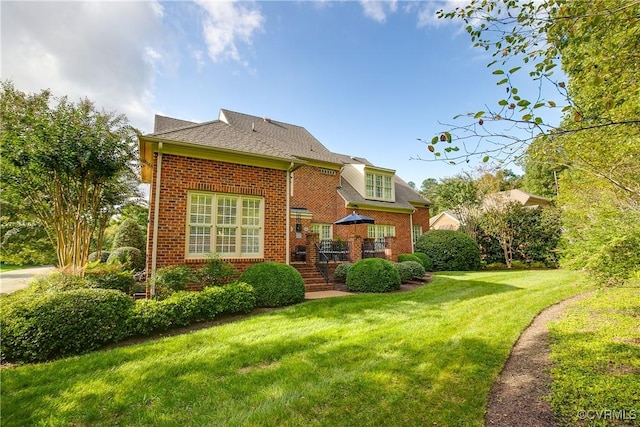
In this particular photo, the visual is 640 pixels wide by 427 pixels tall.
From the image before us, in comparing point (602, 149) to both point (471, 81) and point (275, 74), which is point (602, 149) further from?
point (275, 74)

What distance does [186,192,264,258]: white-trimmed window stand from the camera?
808 cm

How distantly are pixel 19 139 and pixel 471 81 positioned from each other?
1046 cm

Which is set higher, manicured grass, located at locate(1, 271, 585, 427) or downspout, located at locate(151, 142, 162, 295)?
downspout, located at locate(151, 142, 162, 295)

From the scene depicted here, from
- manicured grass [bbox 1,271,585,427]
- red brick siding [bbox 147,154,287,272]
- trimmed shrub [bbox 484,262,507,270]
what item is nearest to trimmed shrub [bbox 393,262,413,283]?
red brick siding [bbox 147,154,287,272]

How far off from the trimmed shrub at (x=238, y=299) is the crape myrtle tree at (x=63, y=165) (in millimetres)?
4541

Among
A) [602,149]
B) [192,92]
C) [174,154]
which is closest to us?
[602,149]

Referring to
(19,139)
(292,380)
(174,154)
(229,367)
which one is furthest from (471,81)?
(19,139)

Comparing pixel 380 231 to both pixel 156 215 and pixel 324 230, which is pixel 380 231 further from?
pixel 156 215

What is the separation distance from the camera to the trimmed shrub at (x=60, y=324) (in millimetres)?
4348

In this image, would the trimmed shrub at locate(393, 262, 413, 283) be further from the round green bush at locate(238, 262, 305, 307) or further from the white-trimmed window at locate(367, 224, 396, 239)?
the white-trimmed window at locate(367, 224, 396, 239)

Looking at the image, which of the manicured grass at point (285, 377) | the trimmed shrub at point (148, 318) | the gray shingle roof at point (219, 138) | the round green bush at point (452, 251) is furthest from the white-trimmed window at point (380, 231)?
the trimmed shrub at point (148, 318)

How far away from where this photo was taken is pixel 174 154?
7824 millimetres

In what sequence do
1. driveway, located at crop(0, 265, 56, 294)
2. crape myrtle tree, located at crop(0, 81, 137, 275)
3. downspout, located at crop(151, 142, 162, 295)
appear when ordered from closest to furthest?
crape myrtle tree, located at crop(0, 81, 137, 275), downspout, located at crop(151, 142, 162, 295), driveway, located at crop(0, 265, 56, 294)

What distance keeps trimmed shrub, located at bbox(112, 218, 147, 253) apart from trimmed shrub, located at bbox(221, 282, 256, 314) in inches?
548
